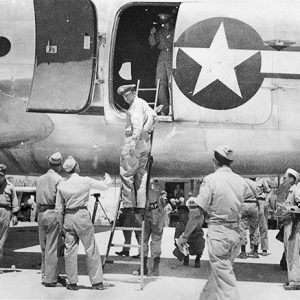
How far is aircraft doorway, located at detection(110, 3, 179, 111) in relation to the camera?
11.1 m

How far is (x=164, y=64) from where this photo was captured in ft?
34.6

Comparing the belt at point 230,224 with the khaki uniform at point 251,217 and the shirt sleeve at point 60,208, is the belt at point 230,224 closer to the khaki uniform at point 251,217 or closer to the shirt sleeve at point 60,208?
the shirt sleeve at point 60,208

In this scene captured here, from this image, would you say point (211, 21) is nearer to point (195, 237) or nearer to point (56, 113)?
point (56, 113)

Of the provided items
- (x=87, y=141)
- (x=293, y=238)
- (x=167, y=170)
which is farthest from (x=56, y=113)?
(x=293, y=238)

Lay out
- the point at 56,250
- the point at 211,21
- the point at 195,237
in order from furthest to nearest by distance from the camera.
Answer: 1. the point at 195,237
2. the point at 211,21
3. the point at 56,250

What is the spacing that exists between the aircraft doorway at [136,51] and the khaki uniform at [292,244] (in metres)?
3.45

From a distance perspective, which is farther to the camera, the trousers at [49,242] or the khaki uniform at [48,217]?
the khaki uniform at [48,217]

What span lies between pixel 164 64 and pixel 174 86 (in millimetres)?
1102

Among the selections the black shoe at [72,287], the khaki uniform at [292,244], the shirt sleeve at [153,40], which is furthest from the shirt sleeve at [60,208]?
the shirt sleeve at [153,40]

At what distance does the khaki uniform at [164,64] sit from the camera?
10.5m

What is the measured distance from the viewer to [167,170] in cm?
983

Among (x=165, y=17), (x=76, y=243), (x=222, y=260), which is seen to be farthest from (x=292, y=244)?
(x=165, y=17)

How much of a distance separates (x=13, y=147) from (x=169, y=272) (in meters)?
3.25

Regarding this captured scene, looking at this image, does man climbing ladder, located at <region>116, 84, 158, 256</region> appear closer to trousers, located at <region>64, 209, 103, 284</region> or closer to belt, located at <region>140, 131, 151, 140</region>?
belt, located at <region>140, 131, 151, 140</region>
